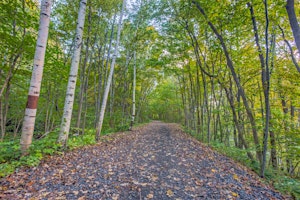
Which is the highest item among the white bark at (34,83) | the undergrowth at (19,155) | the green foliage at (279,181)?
the white bark at (34,83)

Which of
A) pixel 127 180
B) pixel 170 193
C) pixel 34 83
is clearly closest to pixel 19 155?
pixel 34 83

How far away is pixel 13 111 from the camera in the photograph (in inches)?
307

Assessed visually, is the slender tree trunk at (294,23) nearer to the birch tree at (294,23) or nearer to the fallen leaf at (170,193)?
the birch tree at (294,23)

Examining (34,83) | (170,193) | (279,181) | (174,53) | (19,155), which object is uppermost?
(174,53)

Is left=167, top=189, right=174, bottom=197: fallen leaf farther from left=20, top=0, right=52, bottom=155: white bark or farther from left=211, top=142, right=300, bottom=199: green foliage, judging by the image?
left=20, top=0, right=52, bottom=155: white bark

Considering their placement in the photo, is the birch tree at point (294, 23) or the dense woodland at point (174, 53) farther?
the dense woodland at point (174, 53)

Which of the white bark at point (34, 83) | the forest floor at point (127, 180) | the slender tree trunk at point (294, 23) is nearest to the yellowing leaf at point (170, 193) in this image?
the forest floor at point (127, 180)

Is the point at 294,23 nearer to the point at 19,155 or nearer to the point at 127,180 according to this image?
the point at 127,180

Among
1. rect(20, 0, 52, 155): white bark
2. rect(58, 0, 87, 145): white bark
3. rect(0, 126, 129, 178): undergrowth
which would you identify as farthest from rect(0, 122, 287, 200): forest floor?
rect(20, 0, 52, 155): white bark

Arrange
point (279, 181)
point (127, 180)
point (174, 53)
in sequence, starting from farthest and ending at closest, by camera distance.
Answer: point (174, 53) → point (279, 181) → point (127, 180)

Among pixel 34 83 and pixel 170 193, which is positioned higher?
pixel 34 83

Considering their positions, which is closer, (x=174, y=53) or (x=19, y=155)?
(x=19, y=155)

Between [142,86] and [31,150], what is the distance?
56.3ft

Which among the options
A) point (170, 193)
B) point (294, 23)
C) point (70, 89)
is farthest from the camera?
point (70, 89)
